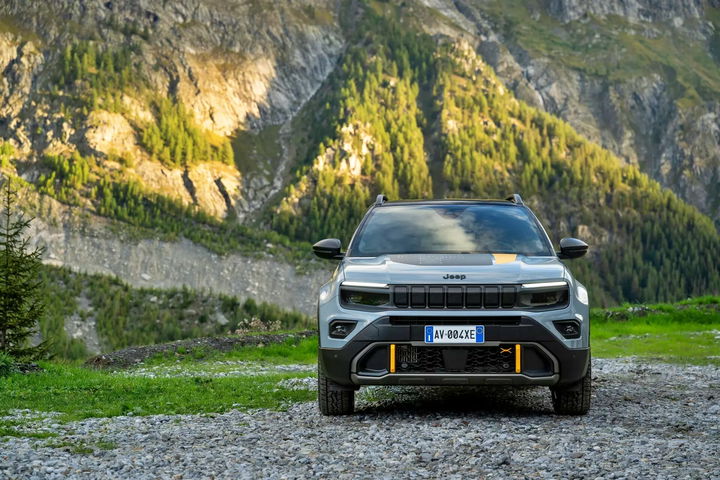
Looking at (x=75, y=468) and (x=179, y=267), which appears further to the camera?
(x=179, y=267)

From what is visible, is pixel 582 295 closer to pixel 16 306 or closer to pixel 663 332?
pixel 663 332

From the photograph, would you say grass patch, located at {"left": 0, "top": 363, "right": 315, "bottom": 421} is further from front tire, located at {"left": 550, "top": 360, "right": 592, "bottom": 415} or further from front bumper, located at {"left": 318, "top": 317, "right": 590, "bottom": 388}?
front tire, located at {"left": 550, "top": 360, "right": 592, "bottom": 415}

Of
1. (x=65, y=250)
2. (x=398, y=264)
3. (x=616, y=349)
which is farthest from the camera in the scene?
(x=65, y=250)

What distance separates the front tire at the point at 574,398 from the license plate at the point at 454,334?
1.30 meters

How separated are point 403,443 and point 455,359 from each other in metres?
1.36

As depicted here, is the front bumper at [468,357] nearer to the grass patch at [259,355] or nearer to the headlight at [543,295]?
the headlight at [543,295]

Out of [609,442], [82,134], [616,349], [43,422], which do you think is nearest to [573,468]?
[609,442]

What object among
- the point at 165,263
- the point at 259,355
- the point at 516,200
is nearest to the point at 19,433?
the point at 516,200

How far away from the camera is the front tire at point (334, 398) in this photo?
8953 mm

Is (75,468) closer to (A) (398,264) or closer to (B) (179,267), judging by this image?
(A) (398,264)

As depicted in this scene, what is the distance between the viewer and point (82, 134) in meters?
197

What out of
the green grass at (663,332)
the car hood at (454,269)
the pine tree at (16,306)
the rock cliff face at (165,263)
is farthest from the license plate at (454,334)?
the rock cliff face at (165,263)

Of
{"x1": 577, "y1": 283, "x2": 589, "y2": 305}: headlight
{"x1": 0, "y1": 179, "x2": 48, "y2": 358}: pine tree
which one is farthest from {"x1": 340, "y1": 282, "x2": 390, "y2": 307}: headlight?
{"x1": 0, "y1": 179, "x2": 48, "y2": 358}: pine tree

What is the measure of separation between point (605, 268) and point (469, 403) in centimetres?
19214
